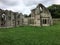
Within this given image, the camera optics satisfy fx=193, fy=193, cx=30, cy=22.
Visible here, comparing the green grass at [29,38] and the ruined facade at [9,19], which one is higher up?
the ruined facade at [9,19]

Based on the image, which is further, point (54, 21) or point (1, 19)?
point (54, 21)

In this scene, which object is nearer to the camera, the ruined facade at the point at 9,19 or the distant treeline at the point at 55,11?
the ruined facade at the point at 9,19

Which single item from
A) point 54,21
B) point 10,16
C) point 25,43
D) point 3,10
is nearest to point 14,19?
point 10,16

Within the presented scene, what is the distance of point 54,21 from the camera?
55.3 meters

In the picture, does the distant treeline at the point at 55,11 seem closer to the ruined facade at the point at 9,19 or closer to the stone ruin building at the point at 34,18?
the stone ruin building at the point at 34,18

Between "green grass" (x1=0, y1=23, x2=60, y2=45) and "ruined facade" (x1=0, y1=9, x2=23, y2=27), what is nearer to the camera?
"green grass" (x1=0, y1=23, x2=60, y2=45)

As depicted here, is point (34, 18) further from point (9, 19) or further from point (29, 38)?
point (29, 38)

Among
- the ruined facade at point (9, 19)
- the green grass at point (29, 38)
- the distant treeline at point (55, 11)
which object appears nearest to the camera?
the green grass at point (29, 38)

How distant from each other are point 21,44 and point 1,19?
34.4 metres

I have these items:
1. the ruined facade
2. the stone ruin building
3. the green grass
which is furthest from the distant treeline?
the green grass

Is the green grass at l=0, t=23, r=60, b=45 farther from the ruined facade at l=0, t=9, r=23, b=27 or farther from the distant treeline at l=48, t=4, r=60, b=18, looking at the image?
the distant treeline at l=48, t=4, r=60, b=18

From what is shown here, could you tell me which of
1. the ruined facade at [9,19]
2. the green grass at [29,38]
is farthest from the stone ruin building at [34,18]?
the green grass at [29,38]

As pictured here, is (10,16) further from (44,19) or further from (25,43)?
(25,43)

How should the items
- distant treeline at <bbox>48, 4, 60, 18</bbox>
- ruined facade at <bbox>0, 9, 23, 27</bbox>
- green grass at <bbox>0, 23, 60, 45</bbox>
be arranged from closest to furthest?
green grass at <bbox>0, 23, 60, 45</bbox> < ruined facade at <bbox>0, 9, 23, 27</bbox> < distant treeline at <bbox>48, 4, 60, 18</bbox>
